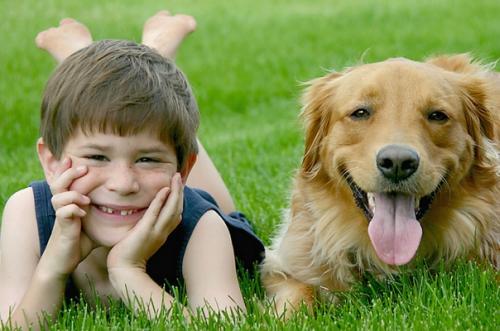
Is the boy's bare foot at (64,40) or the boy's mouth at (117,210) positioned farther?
the boy's bare foot at (64,40)

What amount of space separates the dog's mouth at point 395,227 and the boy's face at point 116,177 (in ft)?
3.12

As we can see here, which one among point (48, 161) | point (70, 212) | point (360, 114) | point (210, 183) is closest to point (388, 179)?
point (360, 114)

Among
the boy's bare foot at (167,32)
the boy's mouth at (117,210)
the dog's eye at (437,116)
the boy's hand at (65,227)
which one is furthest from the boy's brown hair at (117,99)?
the boy's bare foot at (167,32)

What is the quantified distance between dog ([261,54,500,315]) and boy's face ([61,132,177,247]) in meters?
0.79

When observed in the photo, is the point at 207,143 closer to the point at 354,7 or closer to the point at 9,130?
the point at 9,130

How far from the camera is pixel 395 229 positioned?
14.3 ft

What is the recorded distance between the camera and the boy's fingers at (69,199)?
4.16m

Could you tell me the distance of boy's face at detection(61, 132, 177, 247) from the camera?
4.22 meters

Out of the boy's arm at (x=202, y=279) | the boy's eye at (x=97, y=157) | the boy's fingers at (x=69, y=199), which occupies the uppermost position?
the boy's eye at (x=97, y=157)

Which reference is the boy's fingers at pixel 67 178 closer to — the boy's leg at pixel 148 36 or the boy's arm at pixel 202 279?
the boy's arm at pixel 202 279

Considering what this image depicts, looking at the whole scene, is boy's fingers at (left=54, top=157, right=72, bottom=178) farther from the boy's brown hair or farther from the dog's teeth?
the dog's teeth

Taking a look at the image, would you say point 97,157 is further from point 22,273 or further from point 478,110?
point 478,110

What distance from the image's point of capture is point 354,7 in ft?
57.6

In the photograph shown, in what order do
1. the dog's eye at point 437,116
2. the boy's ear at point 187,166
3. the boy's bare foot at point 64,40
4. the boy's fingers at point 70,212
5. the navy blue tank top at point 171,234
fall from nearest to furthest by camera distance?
the boy's fingers at point 70,212, the dog's eye at point 437,116, the navy blue tank top at point 171,234, the boy's ear at point 187,166, the boy's bare foot at point 64,40
